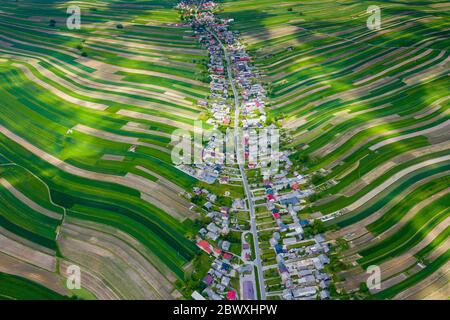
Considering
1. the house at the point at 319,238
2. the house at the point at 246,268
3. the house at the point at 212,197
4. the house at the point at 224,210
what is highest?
the house at the point at 212,197

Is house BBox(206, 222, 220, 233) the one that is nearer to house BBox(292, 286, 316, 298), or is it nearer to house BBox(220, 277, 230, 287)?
house BBox(220, 277, 230, 287)

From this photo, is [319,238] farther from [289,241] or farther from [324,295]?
[324,295]

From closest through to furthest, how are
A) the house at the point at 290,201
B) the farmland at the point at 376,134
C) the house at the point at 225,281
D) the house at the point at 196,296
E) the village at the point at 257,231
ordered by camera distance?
1. the house at the point at 196,296
2. the village at the point at 257,231
3. the house at the point at 225,281
4. the farmland at the point at 376,134
5. the house at the point at 290,201

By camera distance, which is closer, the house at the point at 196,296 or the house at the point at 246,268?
the house at the point at 196,296

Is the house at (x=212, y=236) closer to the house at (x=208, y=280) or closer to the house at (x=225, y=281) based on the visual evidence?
the house at (x=208, y=280)

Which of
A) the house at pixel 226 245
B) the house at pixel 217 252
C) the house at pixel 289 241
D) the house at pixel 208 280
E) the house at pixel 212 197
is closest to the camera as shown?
the house at pixel 208 280

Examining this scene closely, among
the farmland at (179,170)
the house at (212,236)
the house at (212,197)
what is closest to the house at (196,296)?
the farmland at (179,170)

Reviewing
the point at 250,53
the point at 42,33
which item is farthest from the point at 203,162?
the point at 42,33

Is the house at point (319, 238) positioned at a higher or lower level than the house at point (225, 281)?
higher
